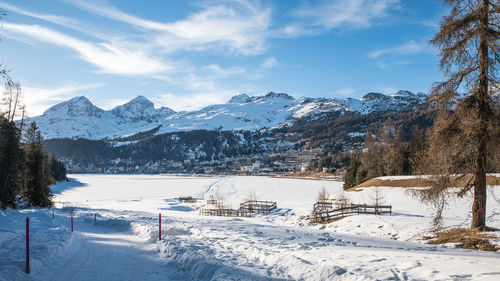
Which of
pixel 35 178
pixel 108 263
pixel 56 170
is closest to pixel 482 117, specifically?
pixel 108 263

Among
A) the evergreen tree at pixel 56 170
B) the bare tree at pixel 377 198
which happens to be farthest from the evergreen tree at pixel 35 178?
the evergreen tree at pixel 56 170

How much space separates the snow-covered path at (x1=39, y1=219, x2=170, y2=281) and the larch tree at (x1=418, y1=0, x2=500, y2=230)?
1196 centimetres

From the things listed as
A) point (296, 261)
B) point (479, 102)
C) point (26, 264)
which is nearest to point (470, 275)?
point (296, 261)

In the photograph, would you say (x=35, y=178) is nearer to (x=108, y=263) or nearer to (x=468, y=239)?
(x=108, y=263)

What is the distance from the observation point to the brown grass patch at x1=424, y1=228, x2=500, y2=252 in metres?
11.3

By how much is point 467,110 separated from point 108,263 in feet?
49.7

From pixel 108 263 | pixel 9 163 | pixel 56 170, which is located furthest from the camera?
pixel 56 170

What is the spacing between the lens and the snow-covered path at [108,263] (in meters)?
8.82

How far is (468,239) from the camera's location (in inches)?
484

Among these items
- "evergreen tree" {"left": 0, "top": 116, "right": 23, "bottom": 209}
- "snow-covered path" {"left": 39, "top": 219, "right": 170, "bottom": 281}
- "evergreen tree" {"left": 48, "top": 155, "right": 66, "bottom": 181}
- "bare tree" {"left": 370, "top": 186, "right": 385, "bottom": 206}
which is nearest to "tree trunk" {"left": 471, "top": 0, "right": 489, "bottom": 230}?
"snow-covered path" {"left": 39, "top": 219, "right": 170, "bottom": 281}

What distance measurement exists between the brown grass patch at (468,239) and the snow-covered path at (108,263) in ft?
36.9

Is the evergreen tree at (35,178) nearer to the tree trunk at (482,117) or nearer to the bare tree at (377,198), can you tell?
the bare tree at (377,198)

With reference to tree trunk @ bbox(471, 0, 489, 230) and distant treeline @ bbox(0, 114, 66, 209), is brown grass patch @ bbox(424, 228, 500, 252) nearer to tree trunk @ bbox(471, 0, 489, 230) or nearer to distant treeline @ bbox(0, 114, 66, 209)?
tree trunk @ bbox(471, 0, 489, 230)

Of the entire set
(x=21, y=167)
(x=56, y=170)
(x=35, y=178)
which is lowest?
(x=56, y=170)
